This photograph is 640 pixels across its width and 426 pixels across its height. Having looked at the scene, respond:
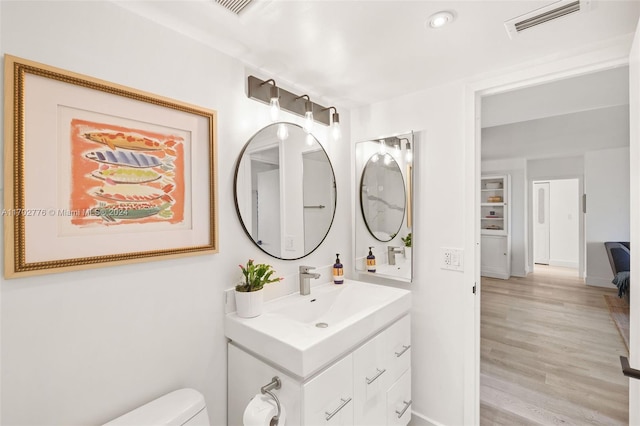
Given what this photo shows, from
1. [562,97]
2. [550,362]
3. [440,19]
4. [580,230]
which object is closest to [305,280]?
[440,19]

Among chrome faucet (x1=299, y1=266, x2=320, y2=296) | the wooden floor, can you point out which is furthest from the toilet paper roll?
the wooden floor

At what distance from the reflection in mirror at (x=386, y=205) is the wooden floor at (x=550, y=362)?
1.26 metres

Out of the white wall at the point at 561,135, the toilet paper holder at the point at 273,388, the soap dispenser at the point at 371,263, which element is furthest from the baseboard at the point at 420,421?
the white wall at the point at 561,135

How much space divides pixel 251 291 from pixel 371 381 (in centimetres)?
76

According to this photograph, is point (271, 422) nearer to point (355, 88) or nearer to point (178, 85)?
point (178, 85)

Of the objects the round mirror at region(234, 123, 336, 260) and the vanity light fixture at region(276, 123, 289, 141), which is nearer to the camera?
the round mirror at region(234, 123, 336, 260)

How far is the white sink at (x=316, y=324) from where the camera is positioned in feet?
3.77

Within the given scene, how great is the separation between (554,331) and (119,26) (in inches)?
182

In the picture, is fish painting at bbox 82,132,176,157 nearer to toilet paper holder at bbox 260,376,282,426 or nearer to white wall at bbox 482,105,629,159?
toilet paper holder at bbox 260,376,282,426

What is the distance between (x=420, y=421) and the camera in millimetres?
1911

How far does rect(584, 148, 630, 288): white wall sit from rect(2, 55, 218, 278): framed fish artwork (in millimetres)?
6443

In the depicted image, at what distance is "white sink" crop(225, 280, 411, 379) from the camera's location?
1.15 m

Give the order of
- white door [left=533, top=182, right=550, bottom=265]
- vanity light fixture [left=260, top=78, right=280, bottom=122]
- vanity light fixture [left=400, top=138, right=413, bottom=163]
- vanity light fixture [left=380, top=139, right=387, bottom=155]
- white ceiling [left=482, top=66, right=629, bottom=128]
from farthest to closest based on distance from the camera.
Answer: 1. white door [left=533, top=182, right=550, bottom=265]
2. white ceiling [left=482, top=66, right=629, bottom=128]
3. vanity light fixture [left=380, top=139, right=387, bottom=155]
4. vanity light fixture [left=400, top=138, right=413, bottom=163]
5. vanity light fixture [left=260, top=78, right=280, bottom=122]

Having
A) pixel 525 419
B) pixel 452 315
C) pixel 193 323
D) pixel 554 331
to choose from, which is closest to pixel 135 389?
pixel 193 323
